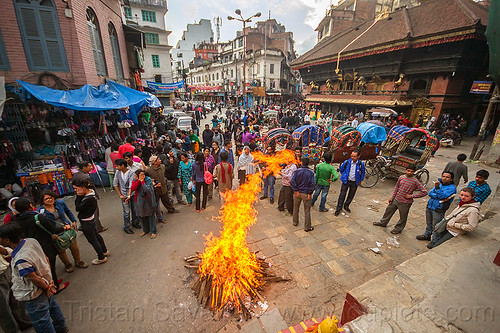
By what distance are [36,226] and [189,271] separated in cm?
277

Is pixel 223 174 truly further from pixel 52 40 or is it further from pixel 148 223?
pixel 52 40

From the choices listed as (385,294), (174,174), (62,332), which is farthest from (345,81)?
(62,332)

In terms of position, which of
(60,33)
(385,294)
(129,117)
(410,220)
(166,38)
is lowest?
(410,220)

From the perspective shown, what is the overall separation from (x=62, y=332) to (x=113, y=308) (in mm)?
680

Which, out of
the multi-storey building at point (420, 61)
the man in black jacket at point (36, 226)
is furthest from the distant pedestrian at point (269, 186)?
the multi-storey building at point (420, 61)

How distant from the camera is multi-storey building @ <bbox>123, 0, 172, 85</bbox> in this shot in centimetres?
3038

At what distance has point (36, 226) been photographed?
3.55 meters

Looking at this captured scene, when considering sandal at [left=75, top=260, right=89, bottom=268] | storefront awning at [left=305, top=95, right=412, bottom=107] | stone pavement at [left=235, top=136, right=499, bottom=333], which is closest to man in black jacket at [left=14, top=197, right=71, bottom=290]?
sandal at [left=75, top=260, right=89, bottom=268]

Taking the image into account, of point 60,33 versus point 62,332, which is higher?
point 60,33

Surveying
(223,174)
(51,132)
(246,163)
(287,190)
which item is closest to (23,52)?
(51,132)

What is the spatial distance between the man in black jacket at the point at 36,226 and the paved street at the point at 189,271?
1.00 meters

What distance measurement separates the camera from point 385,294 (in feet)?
9.48

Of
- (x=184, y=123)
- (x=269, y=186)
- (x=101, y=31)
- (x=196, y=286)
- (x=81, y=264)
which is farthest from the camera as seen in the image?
(x=184, y=123)

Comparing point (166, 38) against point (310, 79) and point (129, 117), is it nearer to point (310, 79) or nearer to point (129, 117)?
point (310, 79)
